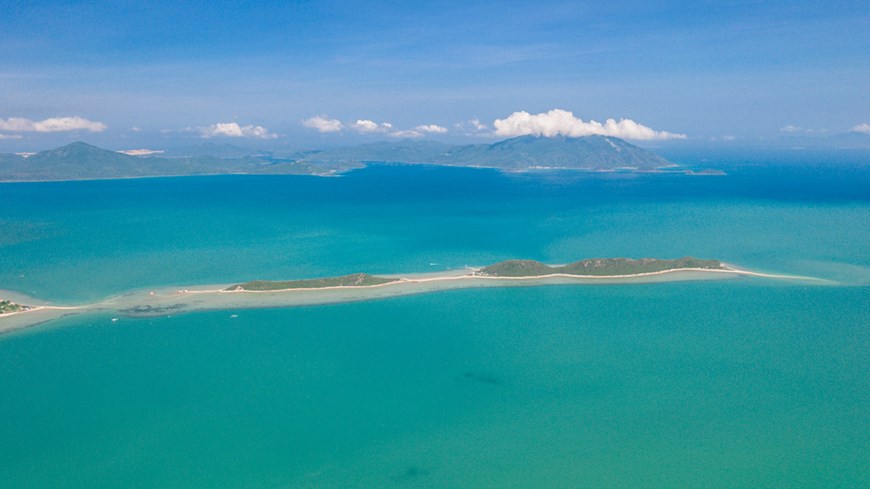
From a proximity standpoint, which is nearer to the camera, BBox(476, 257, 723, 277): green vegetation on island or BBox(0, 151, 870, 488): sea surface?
BBox(0, 151, 870, 488): sea surface

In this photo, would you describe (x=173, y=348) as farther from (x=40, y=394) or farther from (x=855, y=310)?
(x=855, y=310)

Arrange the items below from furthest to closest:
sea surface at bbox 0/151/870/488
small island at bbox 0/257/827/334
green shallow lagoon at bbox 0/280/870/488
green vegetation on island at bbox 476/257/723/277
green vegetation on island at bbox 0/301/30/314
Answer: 1. green vegetation on island at bbox 476/257/723/277
2. small island at bbox 0/257/827/334
3. green vegetation on island at bbox 0/301/30/314
4. sea surface at bbox 0/151/870/488
5. green shallow lagoon at bbox 0/280/870/488

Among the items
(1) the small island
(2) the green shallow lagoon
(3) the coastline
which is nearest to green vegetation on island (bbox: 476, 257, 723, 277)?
(1) the small island

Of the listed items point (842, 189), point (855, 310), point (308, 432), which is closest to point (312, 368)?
point (308, 432)

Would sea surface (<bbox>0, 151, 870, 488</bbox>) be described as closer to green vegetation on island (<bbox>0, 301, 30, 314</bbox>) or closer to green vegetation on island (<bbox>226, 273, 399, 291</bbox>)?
green vegetation on island (<bbox>0, 301, 30, 314</bbox>)

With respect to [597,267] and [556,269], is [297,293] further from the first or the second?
[597,267]

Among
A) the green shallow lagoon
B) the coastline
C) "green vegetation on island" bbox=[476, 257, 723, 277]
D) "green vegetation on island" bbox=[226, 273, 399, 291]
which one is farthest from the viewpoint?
"green vegetation on island" bbox=[476, 257, 723, 277]

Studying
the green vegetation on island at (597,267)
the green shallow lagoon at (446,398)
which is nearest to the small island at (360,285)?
the green vegetation on island at (597,267)
